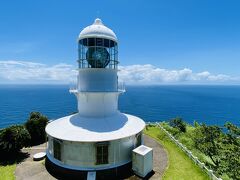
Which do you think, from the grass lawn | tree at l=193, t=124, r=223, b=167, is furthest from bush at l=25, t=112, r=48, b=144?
tree at l=193, t=124, r=223, b=167

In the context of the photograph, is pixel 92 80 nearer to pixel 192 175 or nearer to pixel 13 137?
pixel 13 137

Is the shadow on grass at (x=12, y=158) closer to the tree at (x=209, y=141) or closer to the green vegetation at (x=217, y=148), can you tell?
the green vegetation at (x=217, y=148)

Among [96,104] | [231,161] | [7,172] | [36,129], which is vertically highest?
[96,104]

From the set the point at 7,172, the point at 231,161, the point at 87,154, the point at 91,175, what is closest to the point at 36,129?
the point at 7,172

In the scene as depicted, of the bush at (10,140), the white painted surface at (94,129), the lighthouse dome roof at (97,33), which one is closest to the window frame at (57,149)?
the white painted surface at (94,129)

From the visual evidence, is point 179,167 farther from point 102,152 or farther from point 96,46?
point 96,46

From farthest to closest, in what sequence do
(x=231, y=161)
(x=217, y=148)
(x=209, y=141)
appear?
(x=209, y=141) → (x=217, y=148) → (x=231, y=161)
